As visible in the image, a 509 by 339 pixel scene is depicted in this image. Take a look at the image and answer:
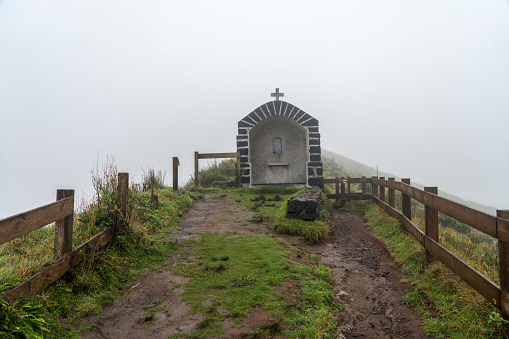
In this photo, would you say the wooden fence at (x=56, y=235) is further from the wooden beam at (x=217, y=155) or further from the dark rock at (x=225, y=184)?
the dark rock at (x=225, y=184)

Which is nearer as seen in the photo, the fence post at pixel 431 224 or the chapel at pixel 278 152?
the fence post at pixel 431 224

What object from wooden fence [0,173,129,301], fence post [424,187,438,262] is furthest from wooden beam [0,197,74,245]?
fence post [424,187,438,262]

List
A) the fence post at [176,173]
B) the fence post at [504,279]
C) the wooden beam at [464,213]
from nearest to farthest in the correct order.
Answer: the fence post at [504,279] → the wooden beam at [464,213] → the fence post at [176,173]

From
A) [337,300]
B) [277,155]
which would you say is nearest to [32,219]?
[337,300]

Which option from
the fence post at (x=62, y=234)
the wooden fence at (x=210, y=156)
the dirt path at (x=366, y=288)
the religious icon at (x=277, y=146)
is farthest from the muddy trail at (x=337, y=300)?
the religious icon at (x=277, y=146)

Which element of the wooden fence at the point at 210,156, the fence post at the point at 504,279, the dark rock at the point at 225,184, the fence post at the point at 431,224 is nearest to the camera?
the fence post at the point at 504,279

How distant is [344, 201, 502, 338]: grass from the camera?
318 centimetres

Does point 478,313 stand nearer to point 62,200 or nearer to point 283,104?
point 62,200

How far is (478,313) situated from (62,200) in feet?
16.0

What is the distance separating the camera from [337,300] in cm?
448

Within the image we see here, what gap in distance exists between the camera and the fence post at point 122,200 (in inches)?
218

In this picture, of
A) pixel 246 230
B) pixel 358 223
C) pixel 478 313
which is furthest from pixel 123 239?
pixel 358 223

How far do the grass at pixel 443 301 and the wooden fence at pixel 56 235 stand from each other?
4212 mm

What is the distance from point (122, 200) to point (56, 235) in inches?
63.6
